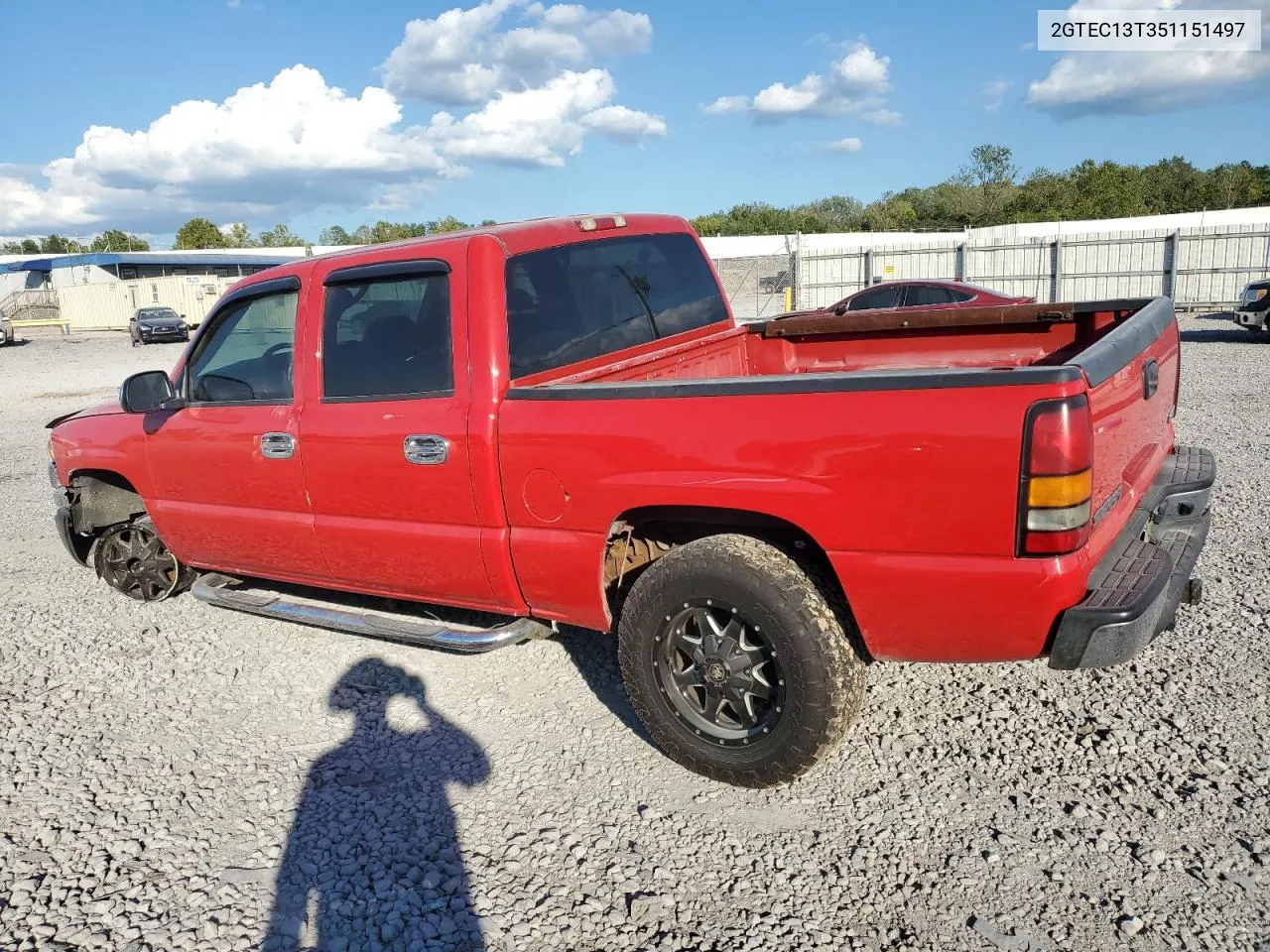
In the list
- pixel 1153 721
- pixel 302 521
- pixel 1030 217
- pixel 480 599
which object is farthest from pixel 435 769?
pixel 1030 217

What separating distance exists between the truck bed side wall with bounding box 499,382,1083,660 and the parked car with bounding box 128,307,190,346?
33.6 meters

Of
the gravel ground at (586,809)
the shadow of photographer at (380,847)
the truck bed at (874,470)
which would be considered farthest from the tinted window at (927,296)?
the shadow of photographer at (380,847)

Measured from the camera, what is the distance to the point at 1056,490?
2584 millimetres

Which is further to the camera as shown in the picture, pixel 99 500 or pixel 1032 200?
pixel 1032 200

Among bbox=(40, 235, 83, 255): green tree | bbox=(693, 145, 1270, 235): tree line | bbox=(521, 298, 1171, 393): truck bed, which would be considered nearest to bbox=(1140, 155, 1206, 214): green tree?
bbox=(693, 145, 1270, 235): tree line

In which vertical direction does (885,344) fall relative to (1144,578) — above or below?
above

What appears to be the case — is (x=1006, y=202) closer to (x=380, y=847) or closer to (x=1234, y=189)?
(x=1234, y=189)

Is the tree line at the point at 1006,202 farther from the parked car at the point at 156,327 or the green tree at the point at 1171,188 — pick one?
the parked car at the point at 156,327

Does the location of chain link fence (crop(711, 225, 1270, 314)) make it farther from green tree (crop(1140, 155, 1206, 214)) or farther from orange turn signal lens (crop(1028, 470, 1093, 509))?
green tree (crop(1140, 155, 1206, 214))

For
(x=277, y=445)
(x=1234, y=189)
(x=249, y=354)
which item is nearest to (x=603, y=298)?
(x=277, y=445)

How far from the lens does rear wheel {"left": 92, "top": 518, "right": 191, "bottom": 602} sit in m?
5.45

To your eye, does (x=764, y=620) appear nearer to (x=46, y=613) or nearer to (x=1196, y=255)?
(x=46, y=613)

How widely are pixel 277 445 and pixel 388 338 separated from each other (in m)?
0.77

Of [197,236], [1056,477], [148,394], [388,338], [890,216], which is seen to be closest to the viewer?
[1056,477]
